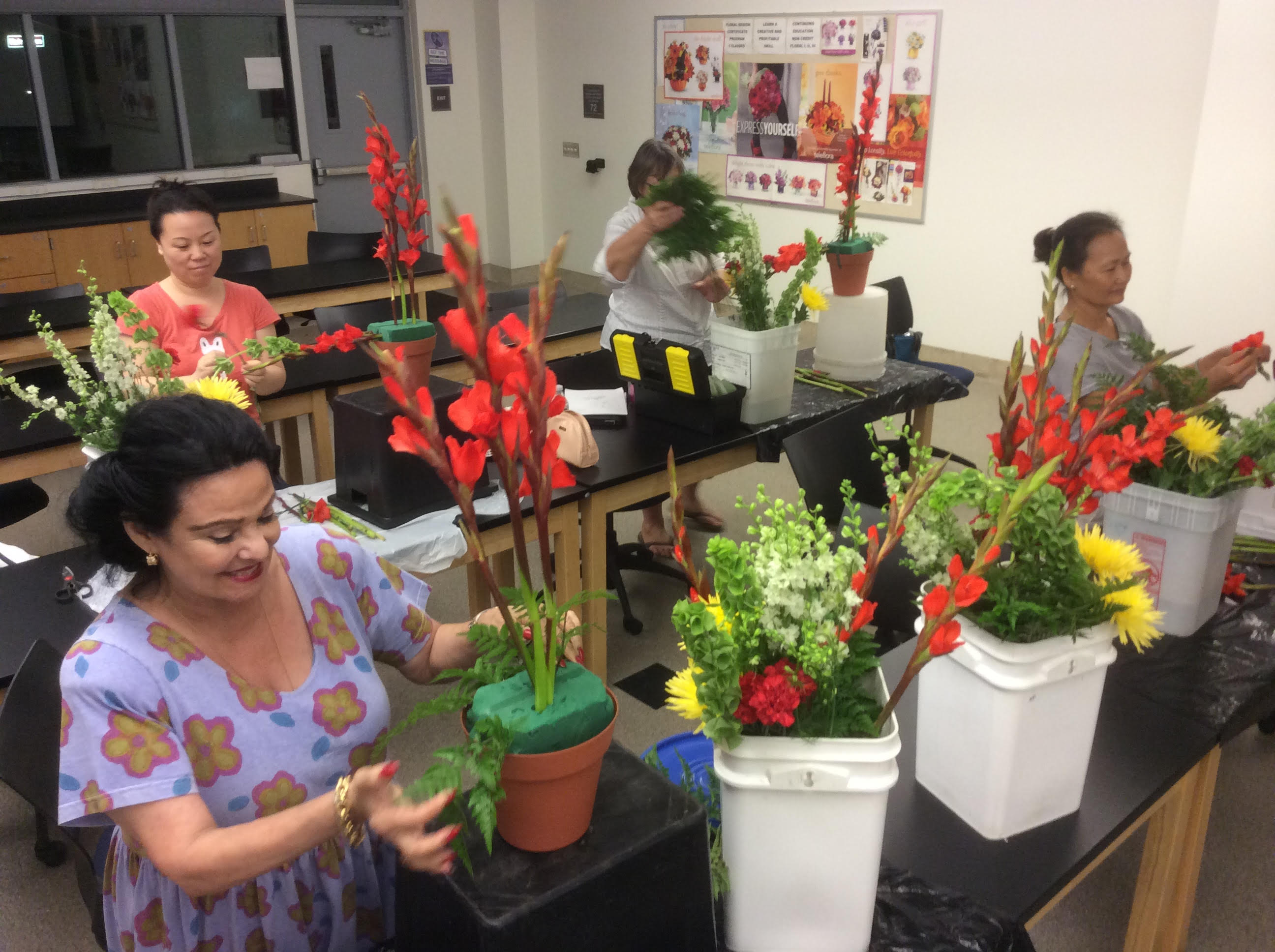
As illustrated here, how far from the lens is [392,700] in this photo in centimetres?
297

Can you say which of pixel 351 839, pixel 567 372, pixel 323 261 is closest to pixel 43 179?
pixel 323 261

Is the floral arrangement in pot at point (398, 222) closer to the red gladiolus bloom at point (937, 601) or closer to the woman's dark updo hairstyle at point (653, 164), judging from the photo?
the woman's dark updo hairstyle at point (653, 164)

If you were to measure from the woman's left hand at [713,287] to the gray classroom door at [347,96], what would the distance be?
4.84 m

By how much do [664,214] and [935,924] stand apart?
1932mm

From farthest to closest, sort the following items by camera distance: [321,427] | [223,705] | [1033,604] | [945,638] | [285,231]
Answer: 1. [285,231]
2. [321,427]
3. [223,705]
4. [1033,604]
5. [945,638]

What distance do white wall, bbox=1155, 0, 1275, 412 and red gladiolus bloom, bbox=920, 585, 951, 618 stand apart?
11.0 ft

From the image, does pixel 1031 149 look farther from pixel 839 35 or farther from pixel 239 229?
pixel 239 229

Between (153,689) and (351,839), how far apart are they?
0.33 meters

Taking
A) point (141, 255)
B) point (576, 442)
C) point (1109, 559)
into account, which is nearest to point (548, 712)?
point (1109, 559)

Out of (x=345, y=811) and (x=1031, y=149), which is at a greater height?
(x=1031, y=149)

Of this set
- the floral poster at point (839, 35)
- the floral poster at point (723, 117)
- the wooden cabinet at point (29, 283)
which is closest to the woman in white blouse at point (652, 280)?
the floral poster at point (839, 35)

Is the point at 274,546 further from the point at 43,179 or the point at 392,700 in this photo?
the point at 43,179

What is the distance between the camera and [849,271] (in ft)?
10.0

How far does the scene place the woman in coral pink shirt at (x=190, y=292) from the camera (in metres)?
2.77
